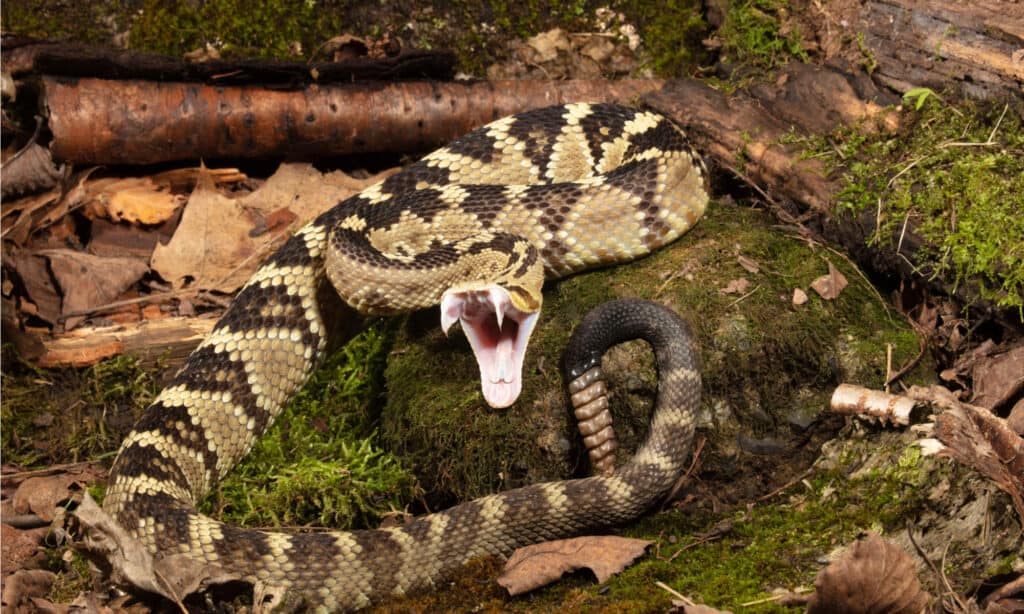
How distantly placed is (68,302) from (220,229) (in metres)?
1.13

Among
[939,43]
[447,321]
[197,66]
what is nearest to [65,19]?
[197,66]

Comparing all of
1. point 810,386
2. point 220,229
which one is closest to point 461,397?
point 810,386

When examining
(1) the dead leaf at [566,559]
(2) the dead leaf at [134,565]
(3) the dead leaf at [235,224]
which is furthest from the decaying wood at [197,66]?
(1) the dead leaf at [566,559]

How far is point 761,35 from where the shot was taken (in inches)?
278

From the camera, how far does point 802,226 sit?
232 inches

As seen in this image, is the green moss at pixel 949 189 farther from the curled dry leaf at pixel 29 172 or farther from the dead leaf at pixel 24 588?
the curled dry leaf at pixel 29 172

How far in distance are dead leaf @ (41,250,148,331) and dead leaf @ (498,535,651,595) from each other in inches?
148

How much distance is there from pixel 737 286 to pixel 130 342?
389 centimetres

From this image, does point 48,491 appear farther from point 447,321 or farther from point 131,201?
point 447,321

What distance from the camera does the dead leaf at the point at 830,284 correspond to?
5391 millimetres

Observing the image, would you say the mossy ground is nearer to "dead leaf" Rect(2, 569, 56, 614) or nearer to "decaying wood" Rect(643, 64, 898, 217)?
"decaying wood" Rect(643, 64, 898, 217)

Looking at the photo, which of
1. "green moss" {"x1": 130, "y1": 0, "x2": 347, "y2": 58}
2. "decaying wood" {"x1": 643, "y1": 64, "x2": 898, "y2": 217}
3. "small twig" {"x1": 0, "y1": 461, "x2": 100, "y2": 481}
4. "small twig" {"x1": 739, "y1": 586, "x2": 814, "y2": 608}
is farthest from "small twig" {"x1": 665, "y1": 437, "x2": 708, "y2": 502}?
"green moss" {"x1": 130, "y1": 0, "x2": 347, "y2": 58}

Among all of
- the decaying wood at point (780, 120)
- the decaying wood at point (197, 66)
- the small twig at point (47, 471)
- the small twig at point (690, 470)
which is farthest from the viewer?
the decaying wood at point (197, 66)

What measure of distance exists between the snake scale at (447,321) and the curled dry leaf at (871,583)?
4.54ft
